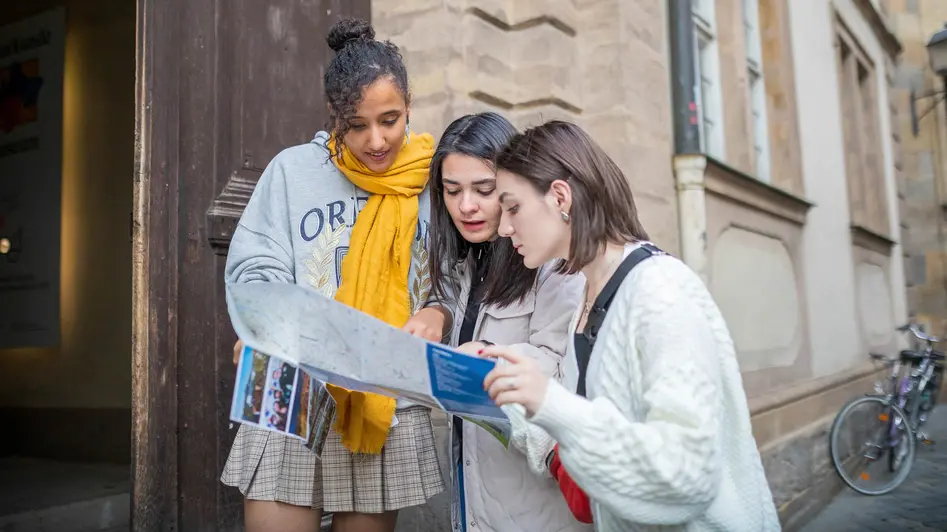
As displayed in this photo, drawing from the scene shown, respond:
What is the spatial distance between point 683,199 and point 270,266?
124 inches

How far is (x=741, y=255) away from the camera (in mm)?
5238

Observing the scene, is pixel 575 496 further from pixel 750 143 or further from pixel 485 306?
pixel 750 143

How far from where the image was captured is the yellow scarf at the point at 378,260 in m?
1.76

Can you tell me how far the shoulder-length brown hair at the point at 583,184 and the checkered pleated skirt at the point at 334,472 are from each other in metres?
0.73

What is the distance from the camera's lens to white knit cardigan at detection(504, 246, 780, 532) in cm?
111

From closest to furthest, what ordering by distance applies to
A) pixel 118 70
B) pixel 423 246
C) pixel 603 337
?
pixel 603 337 → pixel 423 246 → pixel 118 70

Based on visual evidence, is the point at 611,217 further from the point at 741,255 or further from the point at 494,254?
the point at 741,255

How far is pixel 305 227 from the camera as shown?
6.06 ft

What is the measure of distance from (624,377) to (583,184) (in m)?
0.35

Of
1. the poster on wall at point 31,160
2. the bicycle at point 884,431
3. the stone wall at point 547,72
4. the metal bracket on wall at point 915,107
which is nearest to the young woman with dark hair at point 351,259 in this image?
the stone wall at point 547,72

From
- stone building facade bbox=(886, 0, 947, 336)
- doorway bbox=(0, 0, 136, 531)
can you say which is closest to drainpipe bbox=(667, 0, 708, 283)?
doorway bbox=(0, 0, 136, 531)

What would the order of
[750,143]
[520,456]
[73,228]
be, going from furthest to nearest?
[750,143]
[73,228]
[520,456]

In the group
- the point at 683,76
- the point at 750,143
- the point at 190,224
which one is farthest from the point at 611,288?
the point at 750,143

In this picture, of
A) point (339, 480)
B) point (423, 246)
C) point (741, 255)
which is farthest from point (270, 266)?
point (741, 255)
